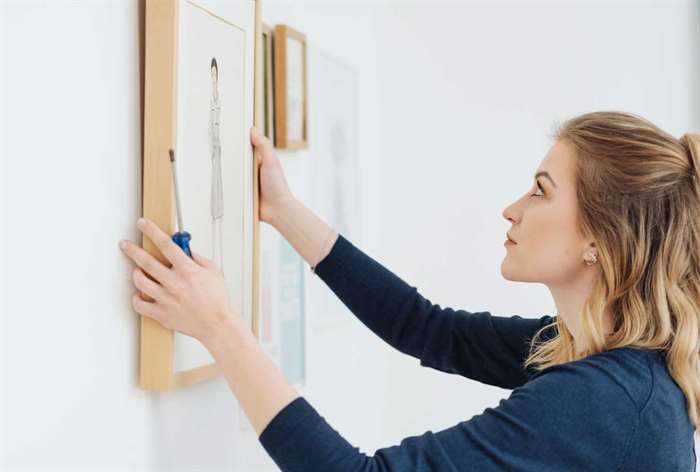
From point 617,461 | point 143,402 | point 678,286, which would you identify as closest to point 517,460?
point 617,461

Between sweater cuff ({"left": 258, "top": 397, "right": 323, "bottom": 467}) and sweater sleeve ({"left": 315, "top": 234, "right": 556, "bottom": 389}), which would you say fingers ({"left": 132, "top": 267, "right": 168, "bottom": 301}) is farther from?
sweater sleeve ({"left": 315, "top": 234, "right": 556, "bottom": 389})

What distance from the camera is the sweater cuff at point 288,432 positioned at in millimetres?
965

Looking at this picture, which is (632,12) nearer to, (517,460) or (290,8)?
(290,8)

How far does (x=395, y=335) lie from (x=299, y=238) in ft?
0.87

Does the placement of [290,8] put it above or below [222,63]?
above

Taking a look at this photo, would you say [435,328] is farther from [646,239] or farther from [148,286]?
[148,286]

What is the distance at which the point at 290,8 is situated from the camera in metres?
1.69

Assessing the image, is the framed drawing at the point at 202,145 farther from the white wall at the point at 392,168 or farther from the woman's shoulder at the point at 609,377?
the woman's shoulder at the point at 609,377

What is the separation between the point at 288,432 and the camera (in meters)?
0.97

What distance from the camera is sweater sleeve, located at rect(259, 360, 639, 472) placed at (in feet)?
3.19

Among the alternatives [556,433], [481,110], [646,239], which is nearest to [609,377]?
[556,433]

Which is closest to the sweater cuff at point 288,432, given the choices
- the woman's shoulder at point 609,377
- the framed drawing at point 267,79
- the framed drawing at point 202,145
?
the framed drawing at point 202,145

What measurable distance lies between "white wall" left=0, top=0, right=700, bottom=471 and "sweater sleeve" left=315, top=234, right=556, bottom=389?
308 mm

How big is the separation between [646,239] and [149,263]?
73cm
